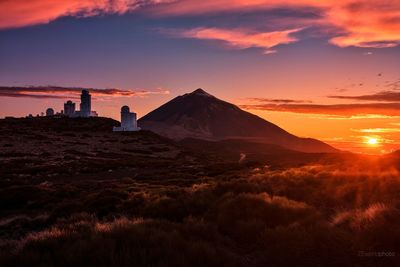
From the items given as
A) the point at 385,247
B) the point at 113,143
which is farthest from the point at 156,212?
the point at 113,143

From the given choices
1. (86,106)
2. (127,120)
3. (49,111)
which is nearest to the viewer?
(127,120)

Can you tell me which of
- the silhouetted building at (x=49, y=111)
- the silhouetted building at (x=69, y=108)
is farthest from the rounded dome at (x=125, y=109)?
the silhouetted building at (x=49, y=111)

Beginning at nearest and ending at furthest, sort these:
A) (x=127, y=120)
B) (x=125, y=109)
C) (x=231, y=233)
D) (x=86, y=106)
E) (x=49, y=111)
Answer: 1. (x=231, y=233)
2. (x=127, y=120)
3. (x=125, y=109)
4. (x=86, y=106)
5. (x=49, y=111)

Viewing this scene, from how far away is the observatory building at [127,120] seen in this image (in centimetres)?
11726

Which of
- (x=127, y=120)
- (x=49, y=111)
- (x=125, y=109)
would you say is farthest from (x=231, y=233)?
(x=49, y=111)

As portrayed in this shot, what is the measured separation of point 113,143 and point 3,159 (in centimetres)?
3492

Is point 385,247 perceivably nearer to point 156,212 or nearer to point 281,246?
point 281,246

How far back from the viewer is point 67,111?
135000mm

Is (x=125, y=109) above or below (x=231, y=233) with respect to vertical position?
above

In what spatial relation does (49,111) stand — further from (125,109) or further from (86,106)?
(125,109)

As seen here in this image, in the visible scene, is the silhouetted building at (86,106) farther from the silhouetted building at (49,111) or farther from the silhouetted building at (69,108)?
the silhouetted building at (49,111)

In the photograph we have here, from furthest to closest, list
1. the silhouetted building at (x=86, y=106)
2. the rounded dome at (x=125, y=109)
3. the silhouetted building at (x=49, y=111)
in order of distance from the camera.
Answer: the silhouetted building at (x=49, y=111) → the silhouetted building at (x=86, y=106) → the rounded dome at (x=125, y=109)

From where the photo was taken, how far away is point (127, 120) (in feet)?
390

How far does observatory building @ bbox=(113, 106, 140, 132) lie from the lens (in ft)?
385
